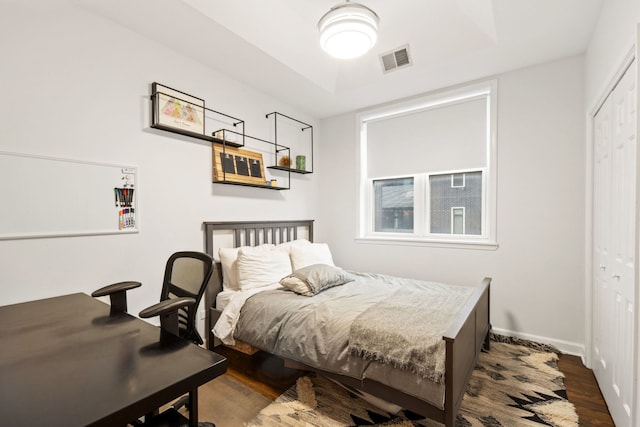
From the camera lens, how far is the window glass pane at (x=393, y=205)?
3621mm

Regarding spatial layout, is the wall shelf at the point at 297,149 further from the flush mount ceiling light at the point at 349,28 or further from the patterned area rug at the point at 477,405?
the patterned area rug at the point at 477,405

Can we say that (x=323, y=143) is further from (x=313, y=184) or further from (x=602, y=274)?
(x=602, y=274)

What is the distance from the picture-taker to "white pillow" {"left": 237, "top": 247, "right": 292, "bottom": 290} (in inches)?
103

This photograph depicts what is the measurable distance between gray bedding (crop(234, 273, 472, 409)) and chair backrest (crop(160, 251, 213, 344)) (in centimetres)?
62

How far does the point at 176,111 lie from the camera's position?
2457 mm

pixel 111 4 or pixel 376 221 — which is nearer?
pixel 111 4

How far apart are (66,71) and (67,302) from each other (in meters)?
1.49

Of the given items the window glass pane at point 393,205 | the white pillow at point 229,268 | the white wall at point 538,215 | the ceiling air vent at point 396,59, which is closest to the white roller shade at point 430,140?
the window glass pane at point 393,205

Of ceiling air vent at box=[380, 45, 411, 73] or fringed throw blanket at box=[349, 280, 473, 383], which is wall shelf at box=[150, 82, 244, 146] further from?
fringed throw blanket at box=[349, 280, 473, 383]

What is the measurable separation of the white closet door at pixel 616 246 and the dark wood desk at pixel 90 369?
2059mm

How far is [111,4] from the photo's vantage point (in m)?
1.97

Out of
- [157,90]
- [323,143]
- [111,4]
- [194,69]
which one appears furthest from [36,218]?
[323,143]

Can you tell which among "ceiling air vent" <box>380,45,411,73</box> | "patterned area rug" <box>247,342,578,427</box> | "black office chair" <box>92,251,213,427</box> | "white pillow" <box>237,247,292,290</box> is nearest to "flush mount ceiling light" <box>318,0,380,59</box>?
"ceiling air vent" <box>380,45,411,73</box>

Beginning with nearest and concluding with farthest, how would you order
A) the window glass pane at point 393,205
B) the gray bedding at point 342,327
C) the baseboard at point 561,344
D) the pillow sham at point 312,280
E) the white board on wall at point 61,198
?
the gray bedding at point 342,327, the white board on wall at point 61,198, the pillow sham at point 312,280, the baseboard at point 561,344, the window glass pane at point 393,205
